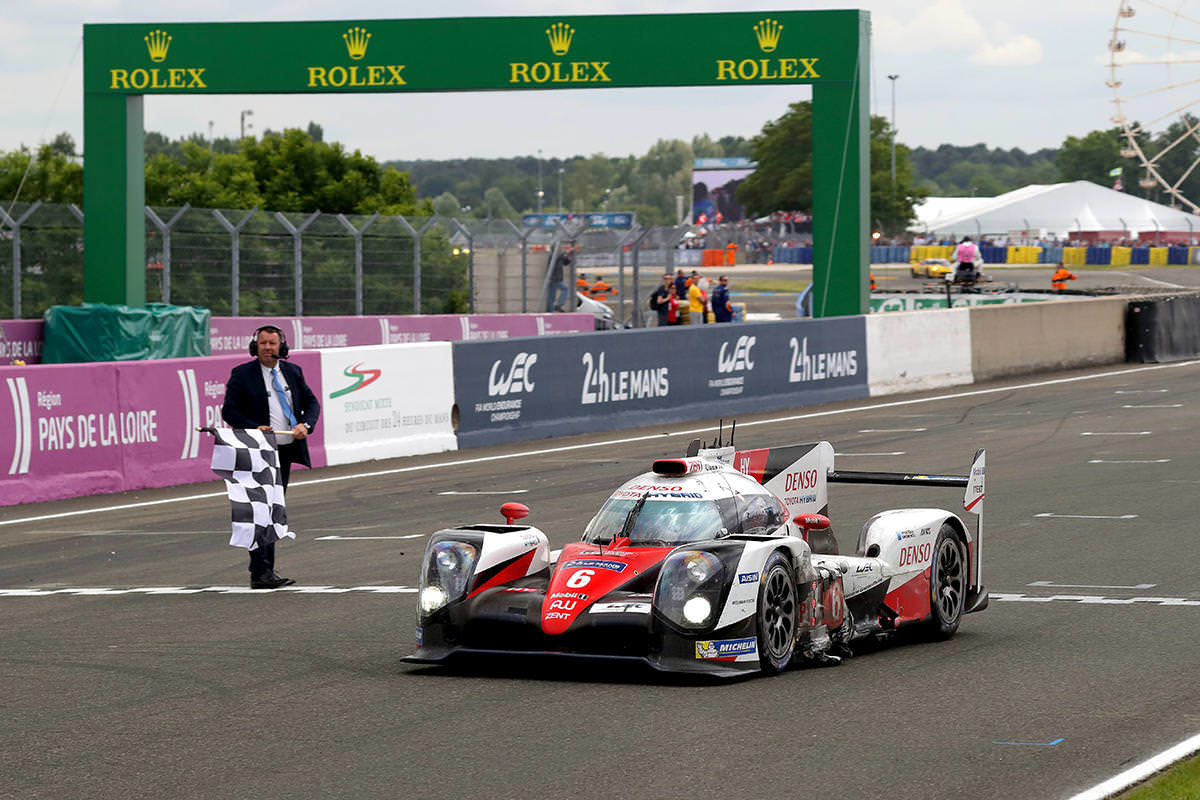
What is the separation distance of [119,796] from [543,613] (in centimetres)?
254

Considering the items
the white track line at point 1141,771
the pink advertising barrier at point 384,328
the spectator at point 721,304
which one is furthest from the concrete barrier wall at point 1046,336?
the white track line at point 1141,771

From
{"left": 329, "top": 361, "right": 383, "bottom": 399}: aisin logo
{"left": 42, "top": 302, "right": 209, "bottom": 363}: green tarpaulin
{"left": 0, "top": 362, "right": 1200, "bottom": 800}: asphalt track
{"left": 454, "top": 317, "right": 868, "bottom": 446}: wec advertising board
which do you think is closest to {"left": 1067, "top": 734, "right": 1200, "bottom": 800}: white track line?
{"left": 0, "top": 362, "right": 1200, "bottom": 800}: asphalt track

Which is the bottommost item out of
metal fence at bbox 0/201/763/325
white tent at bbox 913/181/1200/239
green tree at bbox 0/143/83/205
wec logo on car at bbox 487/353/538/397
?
wec logo on car at bbox 487/353/538/397

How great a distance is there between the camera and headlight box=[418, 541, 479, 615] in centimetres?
857

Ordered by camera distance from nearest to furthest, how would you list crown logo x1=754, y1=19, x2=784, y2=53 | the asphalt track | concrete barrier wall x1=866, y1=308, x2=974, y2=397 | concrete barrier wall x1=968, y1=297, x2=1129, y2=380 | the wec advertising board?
1. the asphalt track
2. the wec advertising board
3. crown logo x1=754, y1=19, x2=784, y2=53
4. concrete barrier wall x1=866, y1=308, x2=974, y2=397
5. concrete barrier wall x1=968, y1=297, x2=1129, y2=380

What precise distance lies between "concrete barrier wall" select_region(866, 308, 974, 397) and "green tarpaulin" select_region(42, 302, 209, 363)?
39.3ft

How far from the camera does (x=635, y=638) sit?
8070mm

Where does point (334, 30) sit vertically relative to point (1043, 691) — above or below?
above

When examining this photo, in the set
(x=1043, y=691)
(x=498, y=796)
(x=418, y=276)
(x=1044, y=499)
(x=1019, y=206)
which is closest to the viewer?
(x=498, y=796)

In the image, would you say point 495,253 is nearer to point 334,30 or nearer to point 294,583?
point 334,30

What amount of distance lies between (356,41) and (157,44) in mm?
3519

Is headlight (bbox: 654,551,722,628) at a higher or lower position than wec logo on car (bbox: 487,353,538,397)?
lower

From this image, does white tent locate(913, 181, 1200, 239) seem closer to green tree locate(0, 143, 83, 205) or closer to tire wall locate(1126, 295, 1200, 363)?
green tree locate(0, 143, 83, 205)

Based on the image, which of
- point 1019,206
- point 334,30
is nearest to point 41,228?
point 334,30
